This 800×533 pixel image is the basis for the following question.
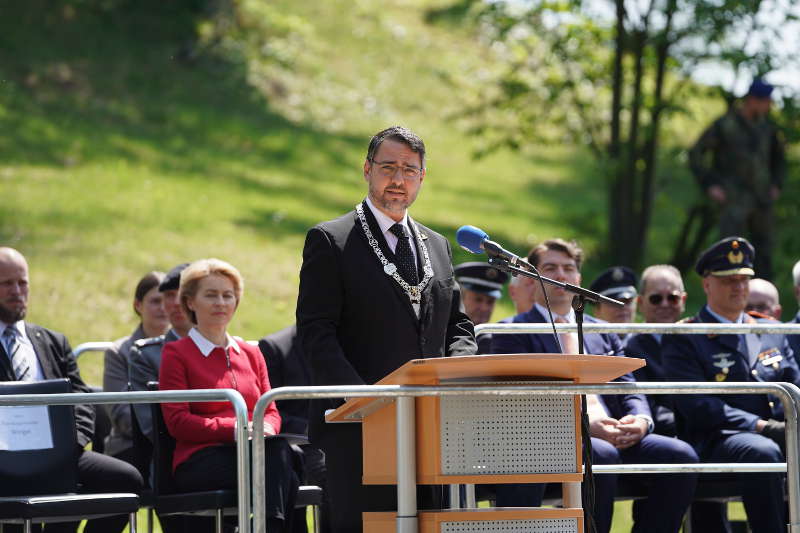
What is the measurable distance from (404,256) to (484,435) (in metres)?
0.99

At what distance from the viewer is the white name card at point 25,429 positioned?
6.22m

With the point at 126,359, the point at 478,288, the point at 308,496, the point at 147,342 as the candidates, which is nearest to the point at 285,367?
the point at 147,342

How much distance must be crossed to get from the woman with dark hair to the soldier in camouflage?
6.36 metres

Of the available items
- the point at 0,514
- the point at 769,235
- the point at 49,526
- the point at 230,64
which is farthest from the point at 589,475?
the point at 230,64

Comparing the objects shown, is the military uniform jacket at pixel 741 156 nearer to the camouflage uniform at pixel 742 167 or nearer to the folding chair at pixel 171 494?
the camouflage uniform at pixel 742 167

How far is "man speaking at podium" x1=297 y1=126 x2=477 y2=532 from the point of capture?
16.6 ft

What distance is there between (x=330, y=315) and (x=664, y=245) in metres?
15.3

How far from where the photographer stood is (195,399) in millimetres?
5004

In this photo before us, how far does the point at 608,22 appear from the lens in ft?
51.4

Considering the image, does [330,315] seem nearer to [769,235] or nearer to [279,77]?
[769,235]

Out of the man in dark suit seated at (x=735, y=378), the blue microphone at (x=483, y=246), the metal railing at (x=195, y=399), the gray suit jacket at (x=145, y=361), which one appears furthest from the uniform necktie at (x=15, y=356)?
the man in dark suit seated at (x=735, y=378)

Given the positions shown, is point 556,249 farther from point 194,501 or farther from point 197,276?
point 194,501

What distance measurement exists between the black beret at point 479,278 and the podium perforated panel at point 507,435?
3848mm

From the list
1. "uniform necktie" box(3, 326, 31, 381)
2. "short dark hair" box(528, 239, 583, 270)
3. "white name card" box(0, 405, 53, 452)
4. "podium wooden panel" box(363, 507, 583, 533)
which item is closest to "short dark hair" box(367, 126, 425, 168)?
"podium wooden panel" box(363, 507, 583, 533)
